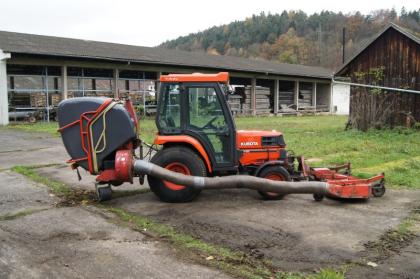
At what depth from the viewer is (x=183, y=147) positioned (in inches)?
280

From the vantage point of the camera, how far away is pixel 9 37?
25.9 meters

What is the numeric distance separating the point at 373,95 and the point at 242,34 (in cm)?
7494

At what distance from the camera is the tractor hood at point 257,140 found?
734 cm

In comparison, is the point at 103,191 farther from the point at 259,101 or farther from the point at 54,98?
the point at 259,101

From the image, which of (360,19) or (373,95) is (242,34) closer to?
(360,19)

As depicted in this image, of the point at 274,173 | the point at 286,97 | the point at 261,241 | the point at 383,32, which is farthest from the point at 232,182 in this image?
the point at 286,97

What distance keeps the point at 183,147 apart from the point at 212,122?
63 cm

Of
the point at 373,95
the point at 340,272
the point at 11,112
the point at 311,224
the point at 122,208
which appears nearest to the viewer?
the point at 340,272

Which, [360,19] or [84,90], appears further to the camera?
[360,19]

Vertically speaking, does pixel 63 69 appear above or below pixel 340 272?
above

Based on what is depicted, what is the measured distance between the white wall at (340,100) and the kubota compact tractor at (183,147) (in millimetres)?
39006

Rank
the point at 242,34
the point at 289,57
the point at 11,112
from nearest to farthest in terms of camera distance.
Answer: the point at 11,112
the point at 289,57
the point at 242,34

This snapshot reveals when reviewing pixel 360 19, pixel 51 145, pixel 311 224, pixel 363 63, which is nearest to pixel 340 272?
pixel 311 224

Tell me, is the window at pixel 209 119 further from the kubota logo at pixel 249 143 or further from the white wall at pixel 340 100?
the white wall at pixel 340 100
